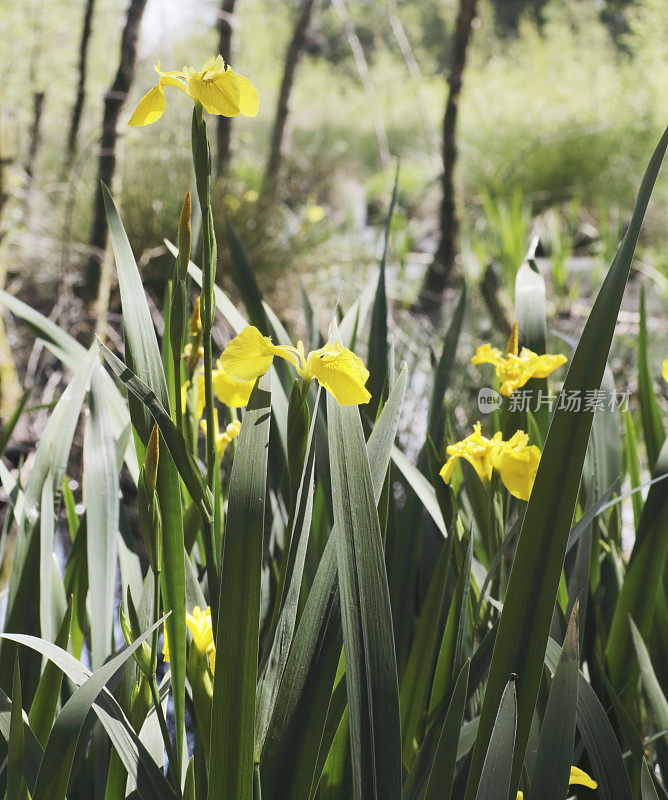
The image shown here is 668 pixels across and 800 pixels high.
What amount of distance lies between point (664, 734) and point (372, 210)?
670 centimetres

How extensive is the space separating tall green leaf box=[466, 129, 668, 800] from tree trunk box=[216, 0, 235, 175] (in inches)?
106

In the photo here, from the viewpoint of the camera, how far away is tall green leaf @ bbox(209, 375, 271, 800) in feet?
1.27

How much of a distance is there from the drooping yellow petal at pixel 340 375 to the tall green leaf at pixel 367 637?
5cm

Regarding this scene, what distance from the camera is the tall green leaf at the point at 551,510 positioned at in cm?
39

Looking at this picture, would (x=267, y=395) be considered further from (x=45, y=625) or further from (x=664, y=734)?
(x=664, y=734)

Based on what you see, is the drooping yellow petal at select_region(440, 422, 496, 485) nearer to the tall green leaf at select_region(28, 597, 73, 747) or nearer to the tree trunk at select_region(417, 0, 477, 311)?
the tall green leaf at select_region(28, 597, 73, 747)

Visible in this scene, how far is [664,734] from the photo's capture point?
57cm

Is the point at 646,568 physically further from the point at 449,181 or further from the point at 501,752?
the point at 449,181

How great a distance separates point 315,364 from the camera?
0.40m

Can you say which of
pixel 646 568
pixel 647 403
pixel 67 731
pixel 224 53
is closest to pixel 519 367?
pixel 646 568

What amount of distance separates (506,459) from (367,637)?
0.18m

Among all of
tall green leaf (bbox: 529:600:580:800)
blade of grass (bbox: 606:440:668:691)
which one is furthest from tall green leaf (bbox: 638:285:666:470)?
tall green leaf (bbox: 529:600:580:800)

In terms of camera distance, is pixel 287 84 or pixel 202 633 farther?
pixel 287 84

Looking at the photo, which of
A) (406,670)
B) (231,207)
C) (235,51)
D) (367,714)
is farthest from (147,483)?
(235,51)
